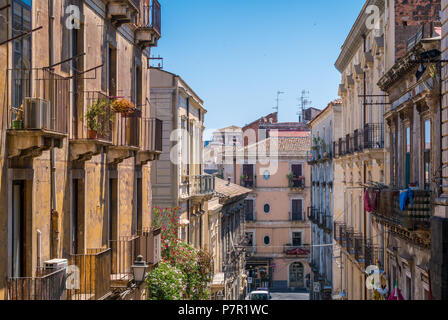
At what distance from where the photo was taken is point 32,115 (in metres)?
8.62

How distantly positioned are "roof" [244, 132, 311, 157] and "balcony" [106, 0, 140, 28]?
40905mm

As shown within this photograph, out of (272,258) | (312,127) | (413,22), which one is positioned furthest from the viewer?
(272,258)

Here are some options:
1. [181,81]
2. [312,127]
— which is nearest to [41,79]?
[181,81]

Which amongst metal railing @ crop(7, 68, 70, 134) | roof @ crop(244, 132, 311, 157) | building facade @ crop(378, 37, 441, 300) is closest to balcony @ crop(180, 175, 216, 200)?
building facade @ crop(378, 37, 441, 300)

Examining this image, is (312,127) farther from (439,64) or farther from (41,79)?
(41,79)

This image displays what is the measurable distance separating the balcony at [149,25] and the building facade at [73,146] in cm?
3

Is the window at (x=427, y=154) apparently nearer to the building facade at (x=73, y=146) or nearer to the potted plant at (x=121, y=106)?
the building facade at (x=73, y=146)

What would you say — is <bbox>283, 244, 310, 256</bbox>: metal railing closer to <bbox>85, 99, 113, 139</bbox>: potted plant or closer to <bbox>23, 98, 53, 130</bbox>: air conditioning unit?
<bbox>85, 99, 113, 139</bbox>: potted plant

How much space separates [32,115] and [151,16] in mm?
8426

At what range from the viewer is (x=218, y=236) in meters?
34.5

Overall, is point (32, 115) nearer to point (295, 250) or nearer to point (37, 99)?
point (37, 99)

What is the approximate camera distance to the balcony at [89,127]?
11.4 meters

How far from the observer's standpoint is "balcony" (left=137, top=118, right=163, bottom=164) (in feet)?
53.0

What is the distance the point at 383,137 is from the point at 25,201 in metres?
13.7
